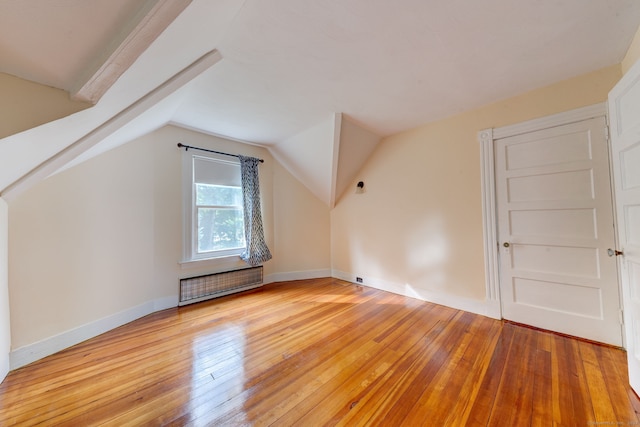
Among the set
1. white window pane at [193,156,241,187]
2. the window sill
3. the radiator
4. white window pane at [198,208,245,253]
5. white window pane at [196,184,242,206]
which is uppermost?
white window pane at [193,156,241,187]

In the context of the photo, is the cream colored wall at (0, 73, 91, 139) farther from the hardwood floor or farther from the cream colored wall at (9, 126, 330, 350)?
the hardwood floor

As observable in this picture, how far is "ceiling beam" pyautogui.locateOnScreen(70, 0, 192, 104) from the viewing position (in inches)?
36.2

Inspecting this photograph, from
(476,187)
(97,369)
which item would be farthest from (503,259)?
(97,369)

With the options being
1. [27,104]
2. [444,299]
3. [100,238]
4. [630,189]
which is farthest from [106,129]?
[444,299]

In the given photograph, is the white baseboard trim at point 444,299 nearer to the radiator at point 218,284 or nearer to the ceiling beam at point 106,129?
the radiator at point 218,284

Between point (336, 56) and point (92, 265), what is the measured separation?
2966 mm

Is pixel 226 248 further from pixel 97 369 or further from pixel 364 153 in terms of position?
pixel 364 153

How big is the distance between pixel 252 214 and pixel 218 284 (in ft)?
3.75

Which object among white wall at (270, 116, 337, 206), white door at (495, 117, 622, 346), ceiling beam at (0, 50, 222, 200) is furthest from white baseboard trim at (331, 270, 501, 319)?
ceiling beam at (0, 50, 222, 200)

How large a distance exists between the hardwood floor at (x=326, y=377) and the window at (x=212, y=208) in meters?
1.07

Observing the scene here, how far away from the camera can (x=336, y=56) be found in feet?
5.66

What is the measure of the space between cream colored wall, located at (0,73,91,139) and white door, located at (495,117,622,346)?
11.5 feet

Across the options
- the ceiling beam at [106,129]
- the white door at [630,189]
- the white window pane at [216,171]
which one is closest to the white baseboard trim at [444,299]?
the white door at [630,189]

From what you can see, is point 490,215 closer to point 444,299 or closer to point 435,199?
point 435,199
